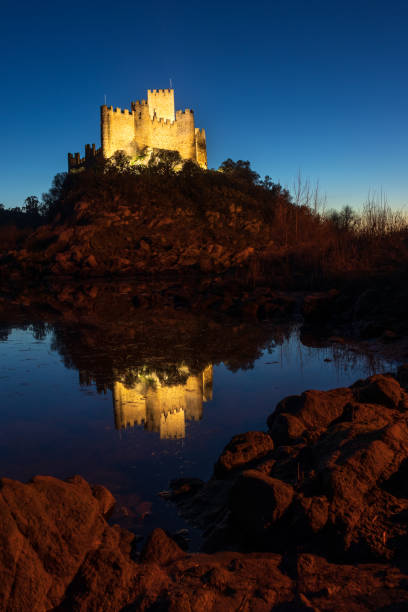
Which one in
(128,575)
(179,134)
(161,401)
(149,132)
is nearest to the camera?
(128,575)

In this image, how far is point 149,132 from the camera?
43938 millimetres

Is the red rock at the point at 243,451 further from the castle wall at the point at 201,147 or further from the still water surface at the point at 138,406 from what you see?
the castle wall at the point at 201,147

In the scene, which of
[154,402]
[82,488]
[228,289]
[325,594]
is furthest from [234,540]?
[228,289]

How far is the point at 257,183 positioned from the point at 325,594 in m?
40.2

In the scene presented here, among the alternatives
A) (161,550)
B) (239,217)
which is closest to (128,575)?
(161,550)

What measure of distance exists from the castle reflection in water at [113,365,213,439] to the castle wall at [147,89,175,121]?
4421cm

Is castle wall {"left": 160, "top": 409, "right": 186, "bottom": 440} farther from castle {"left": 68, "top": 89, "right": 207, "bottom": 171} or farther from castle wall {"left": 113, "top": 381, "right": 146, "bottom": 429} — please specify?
castle {"left": 68, "top": 89, "right": 207, "bottom": 171}

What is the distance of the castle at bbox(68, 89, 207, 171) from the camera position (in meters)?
41.2

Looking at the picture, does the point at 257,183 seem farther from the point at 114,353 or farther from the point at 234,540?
the point at 234,540

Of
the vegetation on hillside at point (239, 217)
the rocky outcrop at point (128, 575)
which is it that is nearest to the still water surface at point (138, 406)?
the rocky outcrop at point (128, 575)

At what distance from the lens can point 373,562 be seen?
2527 mm

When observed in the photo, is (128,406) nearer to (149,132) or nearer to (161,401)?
(161,401)

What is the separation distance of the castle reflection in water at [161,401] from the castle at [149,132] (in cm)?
3753

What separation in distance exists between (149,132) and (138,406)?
42.4m
